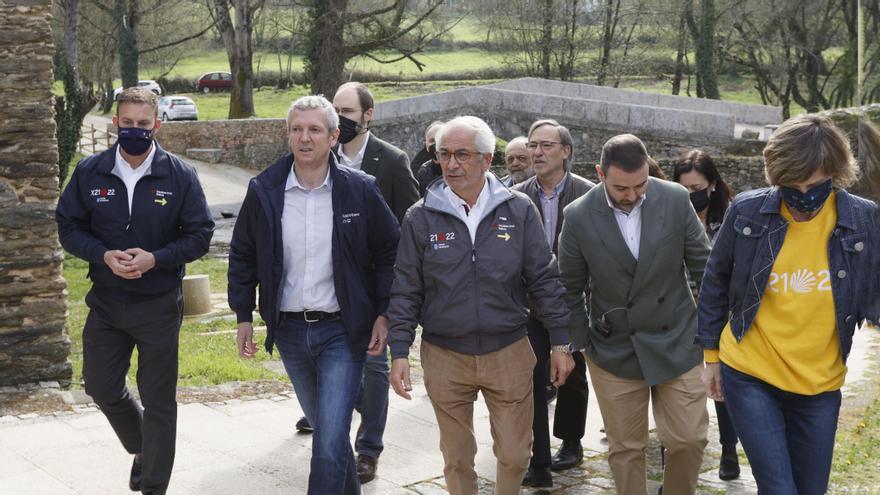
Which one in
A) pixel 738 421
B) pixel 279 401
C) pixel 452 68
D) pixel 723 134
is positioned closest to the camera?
pixel 738 421

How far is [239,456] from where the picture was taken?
6488 mm

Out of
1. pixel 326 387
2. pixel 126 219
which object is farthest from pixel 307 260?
pixel 126 219

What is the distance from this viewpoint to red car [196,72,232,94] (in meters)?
52.6

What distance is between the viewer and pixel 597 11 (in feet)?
118

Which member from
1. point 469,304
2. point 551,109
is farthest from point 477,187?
point 551,109

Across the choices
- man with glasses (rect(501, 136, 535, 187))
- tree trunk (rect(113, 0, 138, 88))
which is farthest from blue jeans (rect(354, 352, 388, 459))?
tree trunk (rect(113, 0, 138, 88))

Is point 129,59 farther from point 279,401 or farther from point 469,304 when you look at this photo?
point 469,304

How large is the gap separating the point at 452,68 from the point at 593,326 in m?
46.4

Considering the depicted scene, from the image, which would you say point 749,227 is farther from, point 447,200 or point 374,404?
point 374,404

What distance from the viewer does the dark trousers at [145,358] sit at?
17.5 feet

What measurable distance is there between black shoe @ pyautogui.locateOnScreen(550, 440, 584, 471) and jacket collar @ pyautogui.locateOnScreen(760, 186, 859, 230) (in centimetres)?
275

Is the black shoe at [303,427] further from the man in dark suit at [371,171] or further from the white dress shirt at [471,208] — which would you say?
the white dress shirt at [471,208]

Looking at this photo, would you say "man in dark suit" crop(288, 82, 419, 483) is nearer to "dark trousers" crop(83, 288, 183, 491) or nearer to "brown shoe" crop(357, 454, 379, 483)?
"brown shoe" crop(357, 454, 379, 483)

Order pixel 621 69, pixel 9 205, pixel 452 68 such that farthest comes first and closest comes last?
pixel 452 68 < pixel 621 69 < pixel 9 205
